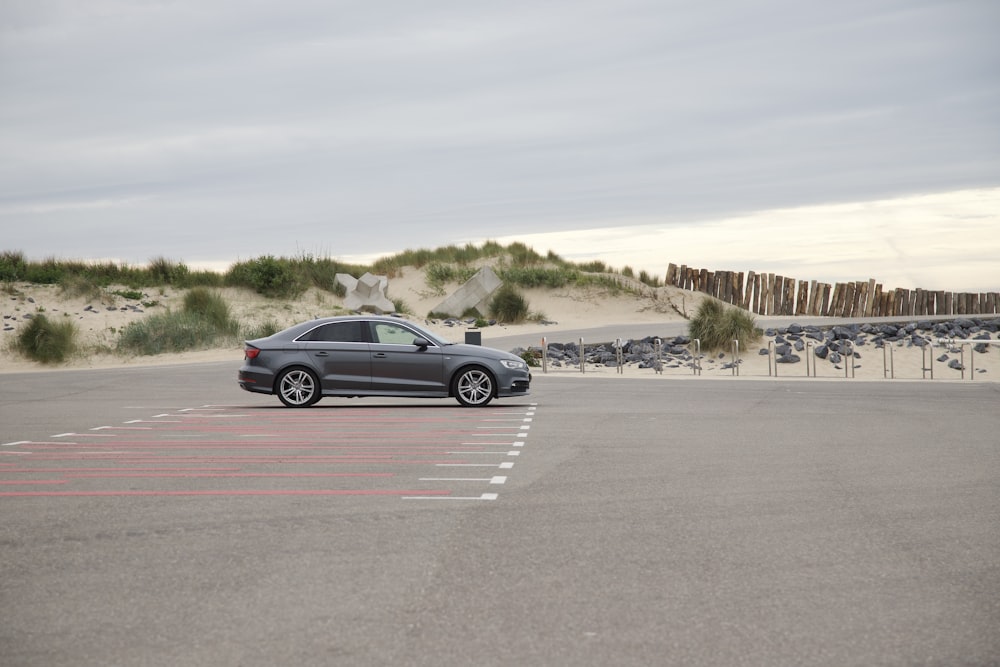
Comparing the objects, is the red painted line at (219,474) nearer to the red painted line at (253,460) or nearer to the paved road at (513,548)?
the paved road at (513,548)

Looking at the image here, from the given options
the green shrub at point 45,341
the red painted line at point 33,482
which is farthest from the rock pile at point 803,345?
the red painted line at point 33,482

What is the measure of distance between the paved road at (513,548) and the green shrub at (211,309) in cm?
3060

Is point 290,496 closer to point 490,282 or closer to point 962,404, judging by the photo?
point 962,404

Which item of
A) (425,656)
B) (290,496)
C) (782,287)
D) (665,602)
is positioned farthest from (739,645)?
(782,287)

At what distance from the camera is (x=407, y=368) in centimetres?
2025

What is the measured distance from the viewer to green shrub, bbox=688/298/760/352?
120 ft

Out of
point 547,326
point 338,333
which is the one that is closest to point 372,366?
point 338,333

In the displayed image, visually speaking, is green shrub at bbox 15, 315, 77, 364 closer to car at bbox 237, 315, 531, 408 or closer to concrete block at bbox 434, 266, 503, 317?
concrete block at bbox 434, 266, 503, 317

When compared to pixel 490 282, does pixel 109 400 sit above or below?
below

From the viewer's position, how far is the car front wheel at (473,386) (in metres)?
20.0

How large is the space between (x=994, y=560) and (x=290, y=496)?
564cm

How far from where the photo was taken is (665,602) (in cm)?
637

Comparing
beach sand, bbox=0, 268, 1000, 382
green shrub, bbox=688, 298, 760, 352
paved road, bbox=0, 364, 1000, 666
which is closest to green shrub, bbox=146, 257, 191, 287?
beach sand, bbox=0, 268, 1000, 382

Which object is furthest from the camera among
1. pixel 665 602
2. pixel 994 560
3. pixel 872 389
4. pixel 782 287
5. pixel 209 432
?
pixel 782 287
